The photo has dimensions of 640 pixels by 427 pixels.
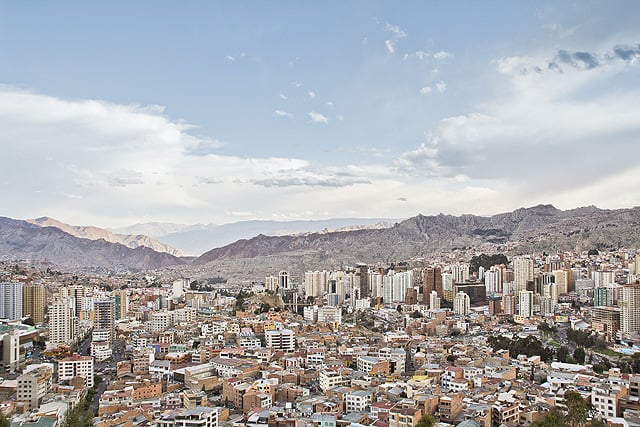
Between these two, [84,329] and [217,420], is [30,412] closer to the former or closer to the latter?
[217,420]

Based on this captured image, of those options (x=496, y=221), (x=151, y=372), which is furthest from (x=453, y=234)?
Answer: (x=151, y=372)

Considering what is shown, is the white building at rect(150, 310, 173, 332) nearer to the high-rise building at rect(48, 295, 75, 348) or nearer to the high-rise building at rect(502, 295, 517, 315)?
the high-rise building at rect(48, 295, 75, 348)

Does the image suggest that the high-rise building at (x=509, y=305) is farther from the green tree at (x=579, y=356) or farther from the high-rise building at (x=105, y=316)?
the high-rise building at (x=105, y=316)

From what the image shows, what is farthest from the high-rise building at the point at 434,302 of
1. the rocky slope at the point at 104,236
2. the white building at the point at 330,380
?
the rocky slope at the point at 104,236

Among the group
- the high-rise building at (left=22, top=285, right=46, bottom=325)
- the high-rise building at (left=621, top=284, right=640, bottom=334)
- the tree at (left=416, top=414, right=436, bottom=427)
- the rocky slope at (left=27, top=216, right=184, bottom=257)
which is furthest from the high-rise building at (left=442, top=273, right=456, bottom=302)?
the rocky slope at (left=27, top=216, right=184, bottom=257)

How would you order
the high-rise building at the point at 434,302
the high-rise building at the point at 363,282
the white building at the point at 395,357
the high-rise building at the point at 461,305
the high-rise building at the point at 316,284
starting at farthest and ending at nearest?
1. the high-rise building at the point at 316,284
2. the high-rise building at the point at 363,282
3. the high-rise building at the point at 434,302
4. the high-rise building at the point at 461,305
5. the white building at the point at 395,357

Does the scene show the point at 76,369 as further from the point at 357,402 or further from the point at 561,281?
the point at 561,281
